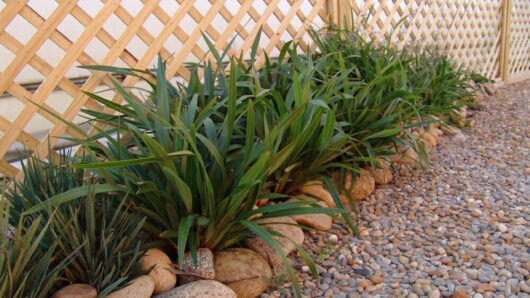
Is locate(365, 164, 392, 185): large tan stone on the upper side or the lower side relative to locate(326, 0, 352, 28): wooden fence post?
lower

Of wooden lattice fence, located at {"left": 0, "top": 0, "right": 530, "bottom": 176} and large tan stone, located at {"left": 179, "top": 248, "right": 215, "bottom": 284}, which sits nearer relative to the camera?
large tan stone, located at {"left": 179, "top": 248, "right": 215, "bottom": 284}

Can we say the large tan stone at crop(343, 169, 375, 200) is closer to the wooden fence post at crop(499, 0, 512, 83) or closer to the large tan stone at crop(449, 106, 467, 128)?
the large tan stone at crop(449, 106, 467, 128)

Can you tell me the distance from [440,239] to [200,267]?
1.06m

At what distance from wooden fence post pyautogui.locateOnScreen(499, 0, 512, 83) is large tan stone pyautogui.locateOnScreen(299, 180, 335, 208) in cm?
453

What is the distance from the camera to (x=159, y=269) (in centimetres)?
147

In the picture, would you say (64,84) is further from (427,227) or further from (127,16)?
(427,227)

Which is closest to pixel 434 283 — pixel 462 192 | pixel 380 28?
pixel 462 192

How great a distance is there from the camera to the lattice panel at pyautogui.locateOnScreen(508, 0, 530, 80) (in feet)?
19.3

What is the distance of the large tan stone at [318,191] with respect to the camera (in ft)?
7.20

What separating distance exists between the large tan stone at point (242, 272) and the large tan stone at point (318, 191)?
0.59 meters

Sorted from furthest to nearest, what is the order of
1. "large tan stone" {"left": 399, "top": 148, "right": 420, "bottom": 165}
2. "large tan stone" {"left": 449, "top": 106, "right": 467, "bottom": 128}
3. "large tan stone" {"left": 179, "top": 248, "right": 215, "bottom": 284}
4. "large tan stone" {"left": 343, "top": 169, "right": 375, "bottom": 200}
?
"large tan stone" {"left": 449, "top": 106, "right": 467, "bottom": 128} < "large tan stone" {"left": 399, "top": 148, "right": 420, "bottom": 165} < "large tan stone" {"left": 343, "top": 169, "right": 375, "bottom": 200} < "large tan stone" {"left": 179, "top": 248, "right": 215, "bottom": 284}

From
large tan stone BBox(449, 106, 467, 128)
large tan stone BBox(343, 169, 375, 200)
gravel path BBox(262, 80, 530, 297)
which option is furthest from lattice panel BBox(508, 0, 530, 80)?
large tan stone BBox(343, 169, 375, 200)

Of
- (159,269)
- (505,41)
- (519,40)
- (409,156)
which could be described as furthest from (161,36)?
(519,40)

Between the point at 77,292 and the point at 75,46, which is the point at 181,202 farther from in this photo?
the point at 75,46
